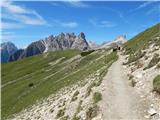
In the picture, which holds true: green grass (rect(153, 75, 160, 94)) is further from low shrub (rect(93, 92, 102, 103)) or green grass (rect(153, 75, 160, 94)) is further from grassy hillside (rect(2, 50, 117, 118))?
grassy hillside (rect(2, 50, 117, 118))

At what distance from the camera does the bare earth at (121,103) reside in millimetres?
23578

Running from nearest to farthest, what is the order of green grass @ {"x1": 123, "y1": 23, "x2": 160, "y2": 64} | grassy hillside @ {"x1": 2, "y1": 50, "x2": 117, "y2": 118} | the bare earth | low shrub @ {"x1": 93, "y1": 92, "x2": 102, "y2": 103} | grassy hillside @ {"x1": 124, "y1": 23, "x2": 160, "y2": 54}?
the bare earth
low shrub @ {"x1": 93, "y1": 92, "x2": 102, "y2": 103}
green grass @ {"x1": 123, "y1": 23, "x2": 160, "y2": 64}
grassy hillside @ {"x1": 124, "y1": 23, "x2": 160, "y2": 54}
grassy hillside @ {"x1": 2, "y1": 50, "x2": 117, "y2": 118}

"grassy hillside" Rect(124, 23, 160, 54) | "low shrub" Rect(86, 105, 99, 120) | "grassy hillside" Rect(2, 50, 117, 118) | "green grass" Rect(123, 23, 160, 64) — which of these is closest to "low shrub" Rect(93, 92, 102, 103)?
"low shrub" Rect(86, 105, 99, 120)

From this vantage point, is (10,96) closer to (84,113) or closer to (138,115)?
(84,113)

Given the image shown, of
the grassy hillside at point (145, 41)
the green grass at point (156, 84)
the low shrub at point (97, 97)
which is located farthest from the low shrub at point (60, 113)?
the grassy hillside at point (145, 41)

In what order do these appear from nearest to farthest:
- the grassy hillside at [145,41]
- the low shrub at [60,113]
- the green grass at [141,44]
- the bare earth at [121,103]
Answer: the bare earth at [121,103]
the low shrub at [60,113]
the green grass at [141,44]
the grassy hillside at [145,41]

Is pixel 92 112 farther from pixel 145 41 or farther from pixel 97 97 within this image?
pixel 145 41

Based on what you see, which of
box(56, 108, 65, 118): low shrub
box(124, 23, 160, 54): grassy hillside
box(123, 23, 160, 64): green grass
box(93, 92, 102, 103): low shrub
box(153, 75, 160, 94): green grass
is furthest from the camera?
box(124, 23, 160, 54): grassy hillside

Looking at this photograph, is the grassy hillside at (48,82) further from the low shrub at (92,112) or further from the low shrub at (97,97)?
the low shrub at (92,112)

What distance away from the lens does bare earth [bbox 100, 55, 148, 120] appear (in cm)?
2358

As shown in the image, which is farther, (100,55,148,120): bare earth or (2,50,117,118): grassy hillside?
(2,50,117,118): grassy hillside

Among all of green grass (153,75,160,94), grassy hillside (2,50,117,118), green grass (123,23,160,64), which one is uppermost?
green grass (123,23,160,64)

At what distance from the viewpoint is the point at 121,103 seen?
26.5 meters

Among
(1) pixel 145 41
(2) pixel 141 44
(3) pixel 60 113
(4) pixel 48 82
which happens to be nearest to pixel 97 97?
(3) pixel 60 113
